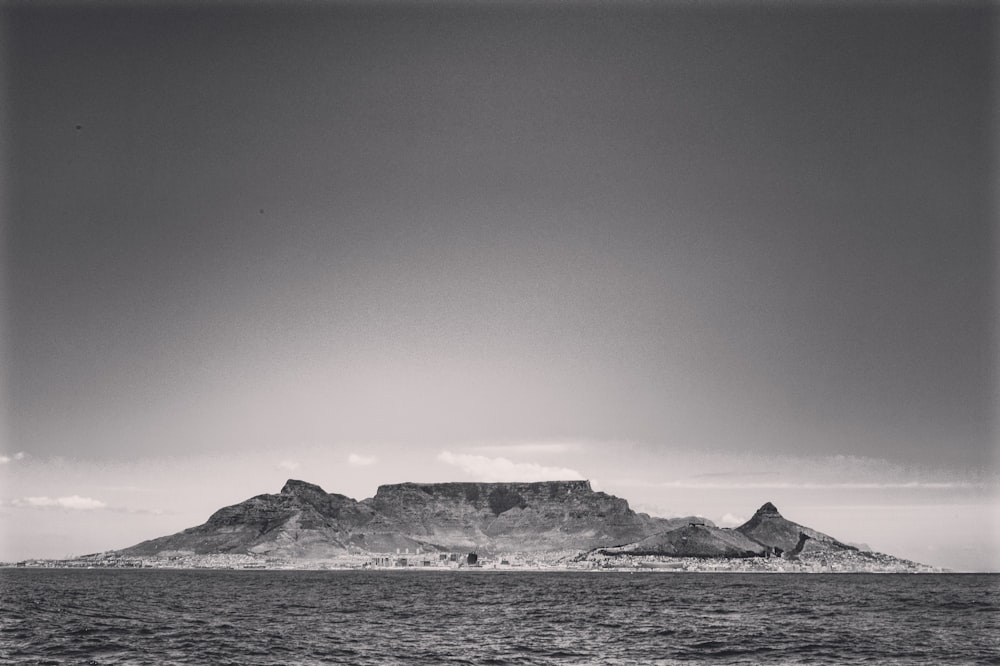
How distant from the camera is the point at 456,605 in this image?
106438mm

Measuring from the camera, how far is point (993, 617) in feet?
314

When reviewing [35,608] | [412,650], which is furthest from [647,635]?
[35,608]

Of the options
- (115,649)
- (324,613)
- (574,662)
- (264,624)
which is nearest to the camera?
(574,662)

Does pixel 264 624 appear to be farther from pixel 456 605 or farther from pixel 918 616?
pixel 918 616

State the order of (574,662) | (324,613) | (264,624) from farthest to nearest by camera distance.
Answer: (324,613)
(264,624)
(574,662)

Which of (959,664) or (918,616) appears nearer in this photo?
(959,664)

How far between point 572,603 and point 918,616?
43.1 metres

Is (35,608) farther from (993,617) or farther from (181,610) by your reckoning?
(993,617)

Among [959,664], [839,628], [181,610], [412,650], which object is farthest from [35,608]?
[959,664]

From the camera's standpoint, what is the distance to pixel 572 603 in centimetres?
11306

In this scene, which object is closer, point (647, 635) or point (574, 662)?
point (574, 662)

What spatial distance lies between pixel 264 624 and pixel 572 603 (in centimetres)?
4898

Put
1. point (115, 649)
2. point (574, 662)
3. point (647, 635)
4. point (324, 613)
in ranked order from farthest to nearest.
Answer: point (324, 613) → point (647, 635) → point (115, 649) → point (574, 662)

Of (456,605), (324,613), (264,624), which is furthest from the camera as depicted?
(456,605)
